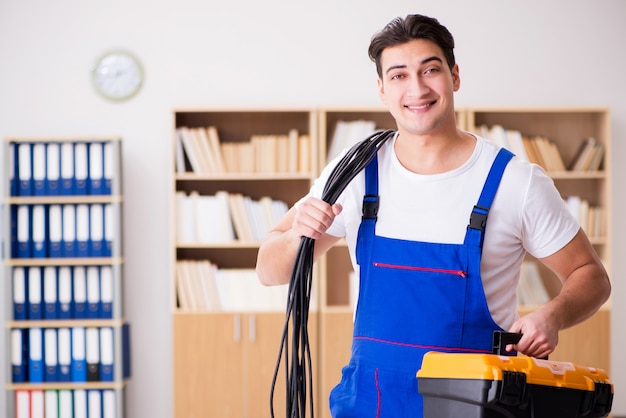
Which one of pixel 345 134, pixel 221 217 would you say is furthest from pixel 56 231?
pixel 345 134

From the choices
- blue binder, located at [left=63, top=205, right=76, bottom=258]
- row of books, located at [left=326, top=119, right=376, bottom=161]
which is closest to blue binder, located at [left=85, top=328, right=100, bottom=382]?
blue binder, located at [left=63, top=205, right=76, bottom=258]

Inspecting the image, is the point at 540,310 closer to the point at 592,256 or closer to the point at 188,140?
the point at 592,256

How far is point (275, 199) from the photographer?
488 cm

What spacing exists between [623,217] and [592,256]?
11.6 feet

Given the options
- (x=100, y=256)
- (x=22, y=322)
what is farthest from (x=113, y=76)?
(x=22, y=322)

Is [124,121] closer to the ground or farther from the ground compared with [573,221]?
farther from the ground

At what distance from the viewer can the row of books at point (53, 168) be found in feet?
14.8

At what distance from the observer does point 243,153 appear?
4.61 meters

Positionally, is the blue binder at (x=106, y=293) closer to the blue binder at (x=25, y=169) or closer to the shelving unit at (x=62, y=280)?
the shelving unit at (x=62, y=280)

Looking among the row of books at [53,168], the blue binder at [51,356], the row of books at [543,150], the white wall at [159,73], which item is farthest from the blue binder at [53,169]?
the row of books at [543,150]

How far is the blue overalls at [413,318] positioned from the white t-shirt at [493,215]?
26 millimetres

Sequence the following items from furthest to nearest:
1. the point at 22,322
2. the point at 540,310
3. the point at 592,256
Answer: the point at 22,322 < the point at 592,256 < the point at 540,310

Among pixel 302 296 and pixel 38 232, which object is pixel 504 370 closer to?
pixel 302 296

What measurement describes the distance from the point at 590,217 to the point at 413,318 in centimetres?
327
